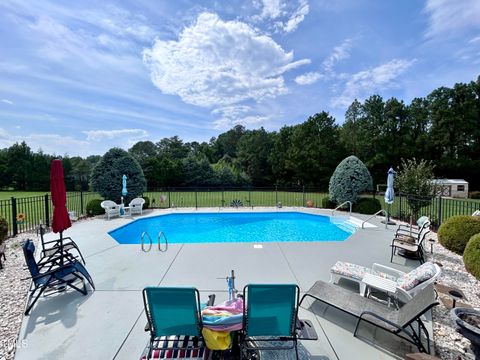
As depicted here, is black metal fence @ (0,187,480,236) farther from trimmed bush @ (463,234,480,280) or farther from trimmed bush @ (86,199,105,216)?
trimmed bush @ (463,234,480,280)

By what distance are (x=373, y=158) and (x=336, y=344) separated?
30805 millimetres

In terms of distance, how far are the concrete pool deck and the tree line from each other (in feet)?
71.2

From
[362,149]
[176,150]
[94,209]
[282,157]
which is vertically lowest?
[94,209]

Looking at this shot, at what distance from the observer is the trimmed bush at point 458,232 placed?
19.9 feet

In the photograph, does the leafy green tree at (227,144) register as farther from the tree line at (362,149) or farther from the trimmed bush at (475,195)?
the trimmed bush at (475,195)

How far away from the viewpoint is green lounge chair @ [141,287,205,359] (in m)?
2.15

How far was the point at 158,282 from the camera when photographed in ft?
14.2

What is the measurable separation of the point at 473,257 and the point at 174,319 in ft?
18.5

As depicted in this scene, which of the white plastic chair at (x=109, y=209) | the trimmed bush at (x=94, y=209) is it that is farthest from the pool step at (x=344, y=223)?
the trimmed bush at (x=94, y=209)

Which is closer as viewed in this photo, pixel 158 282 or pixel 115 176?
pixel 158 282

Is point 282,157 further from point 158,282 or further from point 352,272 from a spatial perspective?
point 158,282

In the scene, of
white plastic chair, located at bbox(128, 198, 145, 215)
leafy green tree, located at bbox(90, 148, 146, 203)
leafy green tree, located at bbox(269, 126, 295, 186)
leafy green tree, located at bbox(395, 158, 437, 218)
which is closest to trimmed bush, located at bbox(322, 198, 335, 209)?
leafy green tree, located at bbox(395, 158, 437, 218)

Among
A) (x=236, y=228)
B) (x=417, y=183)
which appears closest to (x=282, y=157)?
(x=417, y=183)

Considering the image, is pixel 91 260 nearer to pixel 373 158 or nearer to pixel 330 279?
pixel 330 279
